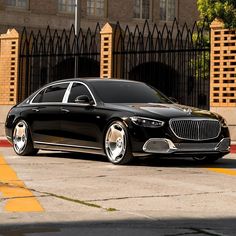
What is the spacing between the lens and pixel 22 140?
1327 cm

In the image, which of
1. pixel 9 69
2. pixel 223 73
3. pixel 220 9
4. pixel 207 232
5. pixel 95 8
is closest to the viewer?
pixel 207 232

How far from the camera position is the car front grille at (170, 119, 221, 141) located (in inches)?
421

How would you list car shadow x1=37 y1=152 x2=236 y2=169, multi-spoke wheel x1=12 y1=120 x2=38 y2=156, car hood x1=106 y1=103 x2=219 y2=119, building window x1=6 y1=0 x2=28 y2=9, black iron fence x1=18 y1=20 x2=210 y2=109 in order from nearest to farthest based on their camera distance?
car hood x1=106 y1=103 x2=219 y2=119 → car shadow x1=37 y1=152 x2=236 y2=169 → multi-spoke wheel x1=12 y1=120 x2=38 y2=156 → black iron fence x1=18 y1=20 x2=210 y2=109 → building window x1=6 y1=0 x2=28 y2=9

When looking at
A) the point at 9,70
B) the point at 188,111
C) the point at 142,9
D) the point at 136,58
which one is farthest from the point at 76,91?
the point at 142,9

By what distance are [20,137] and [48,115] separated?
38.6 inches

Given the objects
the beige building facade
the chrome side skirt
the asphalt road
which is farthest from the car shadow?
the beige building facade

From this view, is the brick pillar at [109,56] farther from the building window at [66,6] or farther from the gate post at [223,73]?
the building window at [66,6]

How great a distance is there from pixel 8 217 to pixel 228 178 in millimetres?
4206

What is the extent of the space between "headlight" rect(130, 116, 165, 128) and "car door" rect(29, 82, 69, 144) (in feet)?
6.83

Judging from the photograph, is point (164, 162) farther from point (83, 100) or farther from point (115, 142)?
point (83, 100)

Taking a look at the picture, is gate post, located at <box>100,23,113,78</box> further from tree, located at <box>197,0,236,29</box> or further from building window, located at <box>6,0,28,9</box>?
building window, located at <box>6,0,28,9</box>

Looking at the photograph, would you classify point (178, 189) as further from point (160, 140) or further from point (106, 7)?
point (106, 7)

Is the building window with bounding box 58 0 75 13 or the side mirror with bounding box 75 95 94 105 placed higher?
the building window with bounding box 58 0 75 13

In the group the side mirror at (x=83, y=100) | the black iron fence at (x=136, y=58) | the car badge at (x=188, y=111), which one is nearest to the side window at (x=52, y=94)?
the side mirror at (x=83, y=100)
